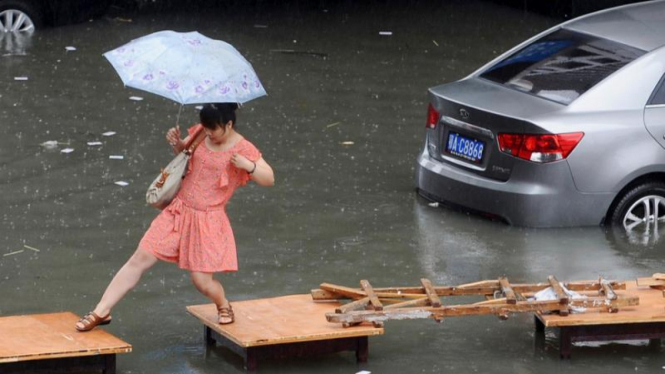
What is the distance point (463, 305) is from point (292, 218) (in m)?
2.94

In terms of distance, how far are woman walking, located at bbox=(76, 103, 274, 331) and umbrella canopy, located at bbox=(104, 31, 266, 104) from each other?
0.22m

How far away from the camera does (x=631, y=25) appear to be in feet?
34.5

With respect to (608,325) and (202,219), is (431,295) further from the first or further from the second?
(202,219)

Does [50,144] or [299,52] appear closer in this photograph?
[50,144]

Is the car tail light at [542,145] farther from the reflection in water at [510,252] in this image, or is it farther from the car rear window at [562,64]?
the reflection in water at [510,252]

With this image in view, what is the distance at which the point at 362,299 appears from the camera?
287 inches

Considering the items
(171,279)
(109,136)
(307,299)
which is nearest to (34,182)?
(109,136)

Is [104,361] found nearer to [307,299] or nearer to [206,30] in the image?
[307,299]

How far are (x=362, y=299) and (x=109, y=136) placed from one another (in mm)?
5681

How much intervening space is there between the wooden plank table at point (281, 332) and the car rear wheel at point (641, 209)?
3.27 m

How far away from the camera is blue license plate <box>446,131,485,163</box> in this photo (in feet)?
32.4

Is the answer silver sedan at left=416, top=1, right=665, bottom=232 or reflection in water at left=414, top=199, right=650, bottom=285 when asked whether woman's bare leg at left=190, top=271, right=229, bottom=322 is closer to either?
reflection in water at left=414, top=199, right=650, bottom=285

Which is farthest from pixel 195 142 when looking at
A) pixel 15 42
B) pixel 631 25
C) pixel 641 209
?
pixel 15 42

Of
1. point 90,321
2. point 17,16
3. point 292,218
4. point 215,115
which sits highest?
point 215,115
